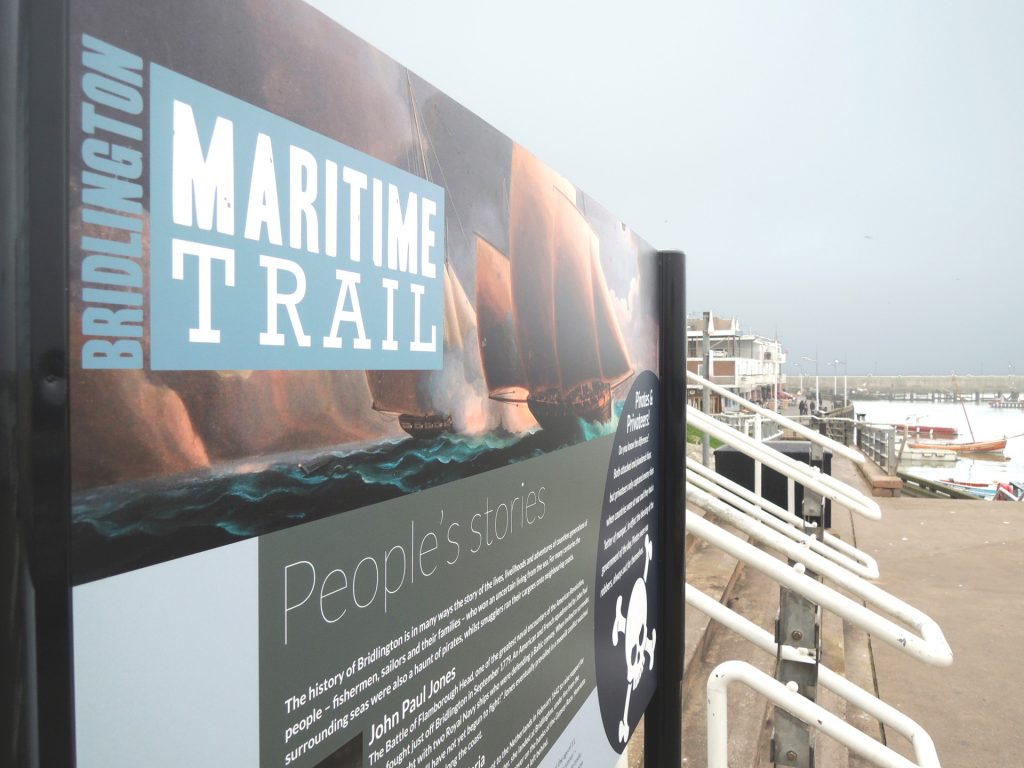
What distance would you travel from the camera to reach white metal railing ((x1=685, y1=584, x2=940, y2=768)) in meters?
1.81

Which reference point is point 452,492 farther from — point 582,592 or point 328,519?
point 582,592

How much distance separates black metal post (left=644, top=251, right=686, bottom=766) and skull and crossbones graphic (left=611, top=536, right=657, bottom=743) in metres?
0.11

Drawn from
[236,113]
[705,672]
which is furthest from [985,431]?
[236,113]

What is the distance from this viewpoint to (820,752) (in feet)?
10.7

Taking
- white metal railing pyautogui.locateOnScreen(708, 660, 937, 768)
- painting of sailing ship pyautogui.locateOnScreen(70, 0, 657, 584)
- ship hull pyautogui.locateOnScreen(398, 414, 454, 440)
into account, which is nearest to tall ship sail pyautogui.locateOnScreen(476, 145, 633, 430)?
painting of sailing ship pyautogui.locateOnScreen(70, 0, 657, 584)

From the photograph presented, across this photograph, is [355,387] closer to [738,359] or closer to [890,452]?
[890,452]

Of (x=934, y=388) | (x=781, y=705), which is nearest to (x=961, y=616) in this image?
(x=781, y=705)

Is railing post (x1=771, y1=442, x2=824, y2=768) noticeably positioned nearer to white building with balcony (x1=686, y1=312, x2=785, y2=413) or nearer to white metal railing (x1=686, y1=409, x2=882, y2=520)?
white metal railing (x1=686, y1=409, x2=882, y2=520)

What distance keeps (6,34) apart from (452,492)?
1.95 feet

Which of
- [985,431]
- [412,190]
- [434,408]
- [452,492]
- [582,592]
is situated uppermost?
[412,190]

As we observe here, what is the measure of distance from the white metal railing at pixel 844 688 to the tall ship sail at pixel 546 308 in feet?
2.68

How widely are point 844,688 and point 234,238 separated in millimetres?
2045

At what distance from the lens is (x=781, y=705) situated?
1709mm

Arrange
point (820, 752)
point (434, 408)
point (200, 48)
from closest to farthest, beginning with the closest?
1. point (200, 48)
2. point (434, 408)
3. point (820, 752)
